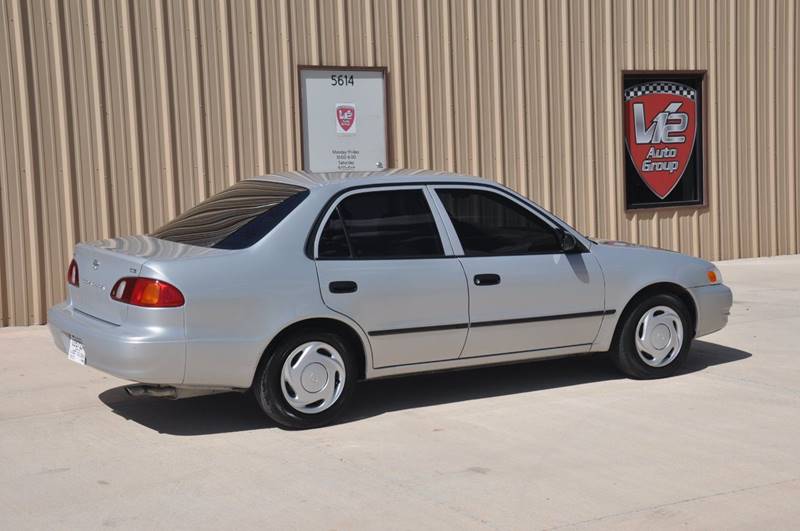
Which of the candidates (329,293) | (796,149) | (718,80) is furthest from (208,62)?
(796,149)

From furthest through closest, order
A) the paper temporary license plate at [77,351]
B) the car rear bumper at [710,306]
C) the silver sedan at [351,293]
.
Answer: the car rear bumper at [710,306]
the paper temporary license plate at [77,351]
the silver sedan at [351,293]

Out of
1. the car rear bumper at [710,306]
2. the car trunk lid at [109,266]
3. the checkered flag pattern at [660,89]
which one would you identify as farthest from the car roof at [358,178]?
the checkered flag pattern at [660,89]

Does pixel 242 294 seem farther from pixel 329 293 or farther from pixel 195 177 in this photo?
pixel 195 177

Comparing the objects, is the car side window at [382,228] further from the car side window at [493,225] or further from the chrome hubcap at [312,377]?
the chrome hubcap at [312,377]

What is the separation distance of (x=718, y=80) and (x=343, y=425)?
932 centimetres

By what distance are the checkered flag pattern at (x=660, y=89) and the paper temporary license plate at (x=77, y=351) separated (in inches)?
345

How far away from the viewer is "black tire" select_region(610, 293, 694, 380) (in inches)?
293

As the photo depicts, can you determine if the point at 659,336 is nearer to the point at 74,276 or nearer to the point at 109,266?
the point at 109,266

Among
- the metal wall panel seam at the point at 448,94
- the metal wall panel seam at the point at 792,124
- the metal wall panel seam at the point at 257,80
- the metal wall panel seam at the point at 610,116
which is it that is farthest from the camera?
the metal wall panel seam at the point at 792,124

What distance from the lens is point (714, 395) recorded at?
7129 mm

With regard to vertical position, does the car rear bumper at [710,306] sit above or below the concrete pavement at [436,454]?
above

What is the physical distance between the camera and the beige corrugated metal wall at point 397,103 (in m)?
10.0

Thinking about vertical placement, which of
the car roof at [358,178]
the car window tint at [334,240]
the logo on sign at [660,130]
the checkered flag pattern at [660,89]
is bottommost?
the car window tint at [334,240]

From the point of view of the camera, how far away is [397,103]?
463 inches
